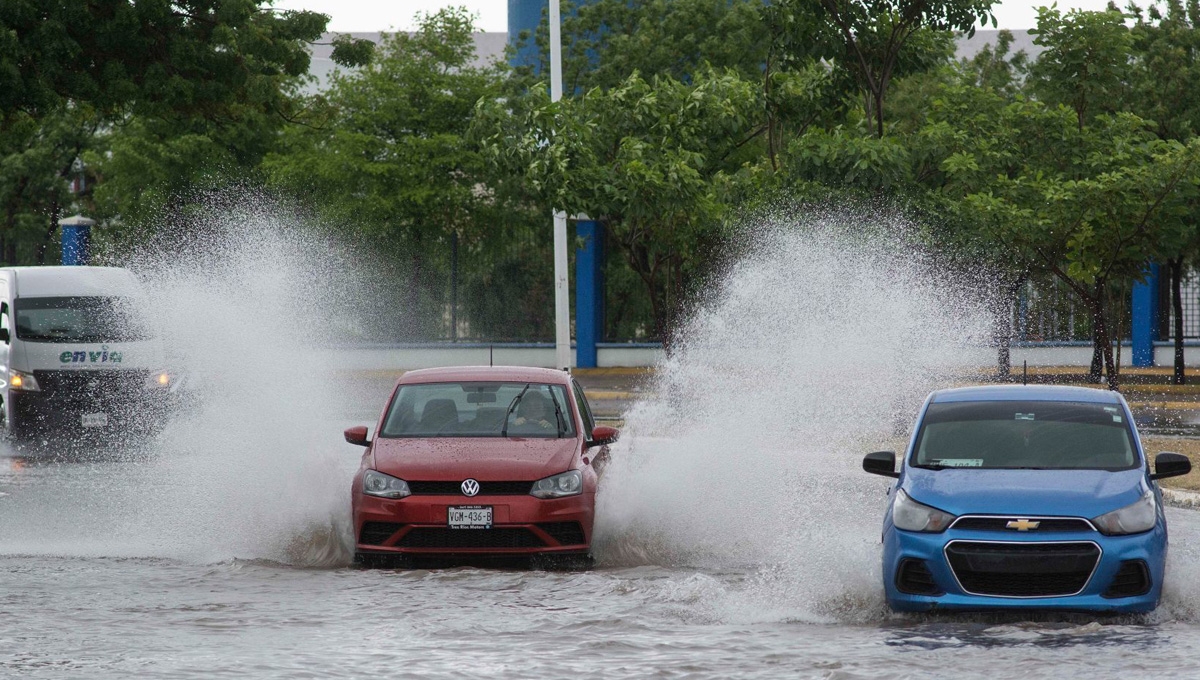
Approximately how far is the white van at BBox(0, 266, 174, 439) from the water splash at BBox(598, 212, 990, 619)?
6.40 meters

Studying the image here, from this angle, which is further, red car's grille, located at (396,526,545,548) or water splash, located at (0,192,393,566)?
water splash, located at (0,192,393,566)

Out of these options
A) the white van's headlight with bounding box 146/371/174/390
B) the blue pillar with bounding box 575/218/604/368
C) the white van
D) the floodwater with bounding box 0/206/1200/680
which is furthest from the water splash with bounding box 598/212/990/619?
the white van

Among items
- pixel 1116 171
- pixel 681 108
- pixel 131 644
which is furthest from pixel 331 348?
pixel 131 644

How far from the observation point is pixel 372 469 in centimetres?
1137

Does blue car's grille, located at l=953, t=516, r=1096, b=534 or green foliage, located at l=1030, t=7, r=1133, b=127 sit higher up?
green foliage, located at l=1030, t=7, r=1133, b=127

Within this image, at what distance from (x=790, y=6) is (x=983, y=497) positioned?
15210mm

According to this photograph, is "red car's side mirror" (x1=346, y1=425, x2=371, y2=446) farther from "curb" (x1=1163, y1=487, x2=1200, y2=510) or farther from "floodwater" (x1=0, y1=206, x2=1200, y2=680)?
"curb" (x1=1163, y1=487, x2=1200, y2=510)

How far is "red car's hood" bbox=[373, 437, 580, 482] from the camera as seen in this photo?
36.6 ft

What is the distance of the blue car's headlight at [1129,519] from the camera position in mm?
8906

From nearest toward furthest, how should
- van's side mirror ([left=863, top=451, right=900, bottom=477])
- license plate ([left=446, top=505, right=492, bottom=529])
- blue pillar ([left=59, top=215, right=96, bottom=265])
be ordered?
van's side mirror ([left=863, top=451, right=900, bottom=477]) → license plate ([left=446, top=505, right=492, bottom=529]) → blue pillar ([left=59, top=215, right=96, bottom=265])

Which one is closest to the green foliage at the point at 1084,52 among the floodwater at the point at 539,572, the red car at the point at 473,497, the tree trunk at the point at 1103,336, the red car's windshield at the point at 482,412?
the tree trunk at the point at 1103,336

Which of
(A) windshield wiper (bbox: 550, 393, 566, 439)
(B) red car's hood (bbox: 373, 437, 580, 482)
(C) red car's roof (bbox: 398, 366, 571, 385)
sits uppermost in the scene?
(C) red car's roof (bbox: 398, 366, 571, 385)

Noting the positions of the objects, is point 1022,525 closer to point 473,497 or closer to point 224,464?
point 473,497

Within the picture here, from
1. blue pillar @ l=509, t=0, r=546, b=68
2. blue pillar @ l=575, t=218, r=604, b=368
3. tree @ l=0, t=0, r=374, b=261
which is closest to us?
tree @ l=0, t=0, r=374, b=261
